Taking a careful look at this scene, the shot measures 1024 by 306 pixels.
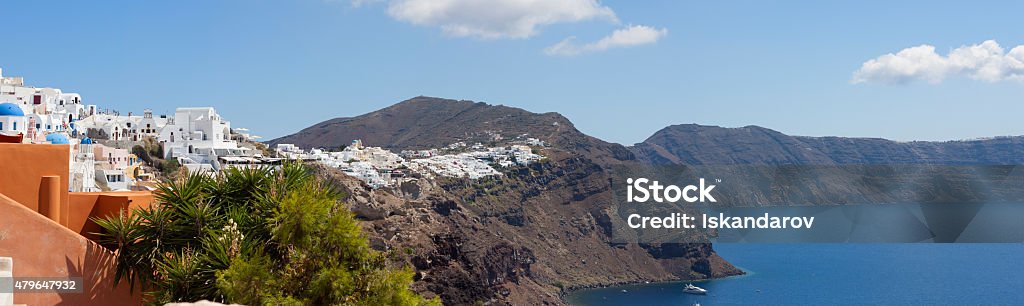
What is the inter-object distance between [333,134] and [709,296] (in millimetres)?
104180

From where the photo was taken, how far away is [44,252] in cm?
685

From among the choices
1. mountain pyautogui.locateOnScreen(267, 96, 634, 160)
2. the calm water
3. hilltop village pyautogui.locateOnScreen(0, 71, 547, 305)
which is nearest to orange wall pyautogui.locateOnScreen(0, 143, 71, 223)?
hilltop village pyautogui.locateOnScreen(0, 71, 547, 305)

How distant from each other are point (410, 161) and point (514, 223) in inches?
531

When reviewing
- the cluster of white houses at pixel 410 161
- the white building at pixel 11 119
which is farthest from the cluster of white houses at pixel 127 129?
the cluster of white houses at pixel 410 161

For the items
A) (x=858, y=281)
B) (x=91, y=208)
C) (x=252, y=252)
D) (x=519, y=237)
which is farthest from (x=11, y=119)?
(x=858, y=281)

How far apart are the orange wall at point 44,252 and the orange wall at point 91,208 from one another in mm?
872

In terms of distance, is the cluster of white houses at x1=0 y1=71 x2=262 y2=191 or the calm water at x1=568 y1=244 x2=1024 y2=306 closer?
the cluster of white houses at x1=0 y1=71 x2=262 y2=191

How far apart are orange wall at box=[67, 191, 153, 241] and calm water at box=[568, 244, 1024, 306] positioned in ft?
239

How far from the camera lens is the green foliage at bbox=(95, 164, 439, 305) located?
7.09 m

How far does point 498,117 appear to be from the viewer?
154m

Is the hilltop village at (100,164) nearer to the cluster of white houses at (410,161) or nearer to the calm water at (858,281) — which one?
the cluster of white houses at (410,161)

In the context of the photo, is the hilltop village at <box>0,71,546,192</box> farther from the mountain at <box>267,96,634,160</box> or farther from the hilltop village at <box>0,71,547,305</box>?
the mountain at <box>267,96,634,160</box>

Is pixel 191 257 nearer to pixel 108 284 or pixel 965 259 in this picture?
pixel 108 284

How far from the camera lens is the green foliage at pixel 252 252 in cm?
709
